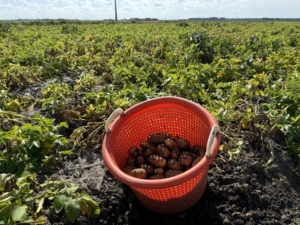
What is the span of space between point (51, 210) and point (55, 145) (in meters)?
0.63

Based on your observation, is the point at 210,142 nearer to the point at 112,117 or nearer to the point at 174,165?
the point at 174,165

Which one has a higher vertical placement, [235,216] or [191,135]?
[191,135]

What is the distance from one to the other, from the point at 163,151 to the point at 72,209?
2.77 feet

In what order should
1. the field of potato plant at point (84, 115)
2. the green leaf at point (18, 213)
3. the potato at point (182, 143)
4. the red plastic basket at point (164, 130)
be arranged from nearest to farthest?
the green leaf at point (18, 213) → the red plastic basket at point (164, 130) → the field of potato plant at point (84, 115) → the potato at point (182, 143)

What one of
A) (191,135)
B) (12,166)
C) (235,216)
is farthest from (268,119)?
(12,166)

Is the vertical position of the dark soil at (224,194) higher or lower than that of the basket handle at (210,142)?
lower

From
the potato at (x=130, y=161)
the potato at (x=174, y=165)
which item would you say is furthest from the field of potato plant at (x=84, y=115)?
the potato at (x=174, y=165)

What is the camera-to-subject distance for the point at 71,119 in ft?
10.3

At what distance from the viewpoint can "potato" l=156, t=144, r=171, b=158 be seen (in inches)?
90.7

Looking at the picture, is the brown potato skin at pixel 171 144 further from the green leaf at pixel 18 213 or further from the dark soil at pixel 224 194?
the green leaf at pixel 18 213

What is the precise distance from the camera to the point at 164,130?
2.66 meters

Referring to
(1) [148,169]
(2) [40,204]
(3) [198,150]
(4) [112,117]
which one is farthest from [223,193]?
(2) [40,204]

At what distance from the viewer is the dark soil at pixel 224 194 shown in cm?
209

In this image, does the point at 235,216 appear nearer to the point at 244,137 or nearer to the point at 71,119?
the point at 244,137
